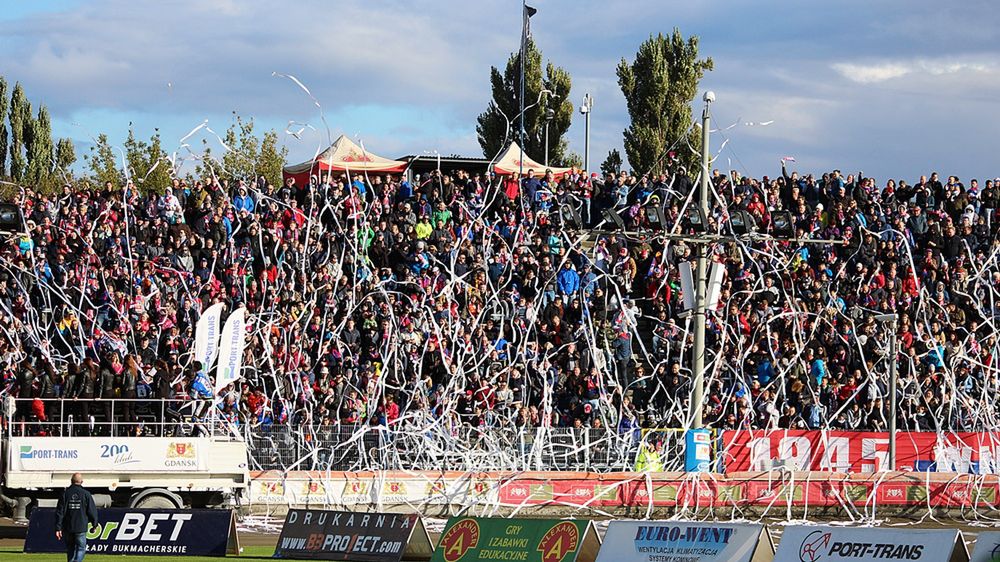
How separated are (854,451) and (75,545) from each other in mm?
18302

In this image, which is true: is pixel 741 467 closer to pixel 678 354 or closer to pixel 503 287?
pixel 678 354

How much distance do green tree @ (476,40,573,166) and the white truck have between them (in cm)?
4354

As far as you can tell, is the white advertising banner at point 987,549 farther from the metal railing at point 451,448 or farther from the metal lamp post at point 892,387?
the metal lamp post at point 892,387

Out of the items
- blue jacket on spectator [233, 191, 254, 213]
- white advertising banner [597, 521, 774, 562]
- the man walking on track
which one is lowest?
the man walking on track

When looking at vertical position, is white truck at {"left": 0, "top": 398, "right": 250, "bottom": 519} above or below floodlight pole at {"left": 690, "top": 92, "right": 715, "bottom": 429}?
below

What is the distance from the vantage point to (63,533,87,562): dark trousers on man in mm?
20125

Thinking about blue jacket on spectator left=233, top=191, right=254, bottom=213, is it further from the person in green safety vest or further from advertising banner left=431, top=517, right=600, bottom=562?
advertising banner left=431, top=517, right=600, bottom=562

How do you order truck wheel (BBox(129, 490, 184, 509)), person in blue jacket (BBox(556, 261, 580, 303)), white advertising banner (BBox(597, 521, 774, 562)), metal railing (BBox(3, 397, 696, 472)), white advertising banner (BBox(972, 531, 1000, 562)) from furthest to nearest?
person in blue jacket (BBox(556, 261, 580, 303)) → metal railing (BBox(3, 397, 696, 472)) → truck wheel (BBox(129, 490, 184, 509)) → white advertising banner (BBox(597, 521, 774, 562)) → white advertising banner (BBox(972, 531, 1000, 562))

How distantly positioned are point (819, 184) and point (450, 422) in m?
13.7

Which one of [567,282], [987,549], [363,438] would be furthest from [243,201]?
[987,549]

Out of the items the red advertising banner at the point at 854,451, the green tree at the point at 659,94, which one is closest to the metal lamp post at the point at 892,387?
the red advertising banner at the point at 854,451

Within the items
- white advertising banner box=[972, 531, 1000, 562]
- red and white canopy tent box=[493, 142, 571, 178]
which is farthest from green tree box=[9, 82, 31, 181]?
white advertising banner box=[972, 531, 1000, 562]

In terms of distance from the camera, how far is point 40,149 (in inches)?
2936

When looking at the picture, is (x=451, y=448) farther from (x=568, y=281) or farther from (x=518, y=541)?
(x=518, y=541)
